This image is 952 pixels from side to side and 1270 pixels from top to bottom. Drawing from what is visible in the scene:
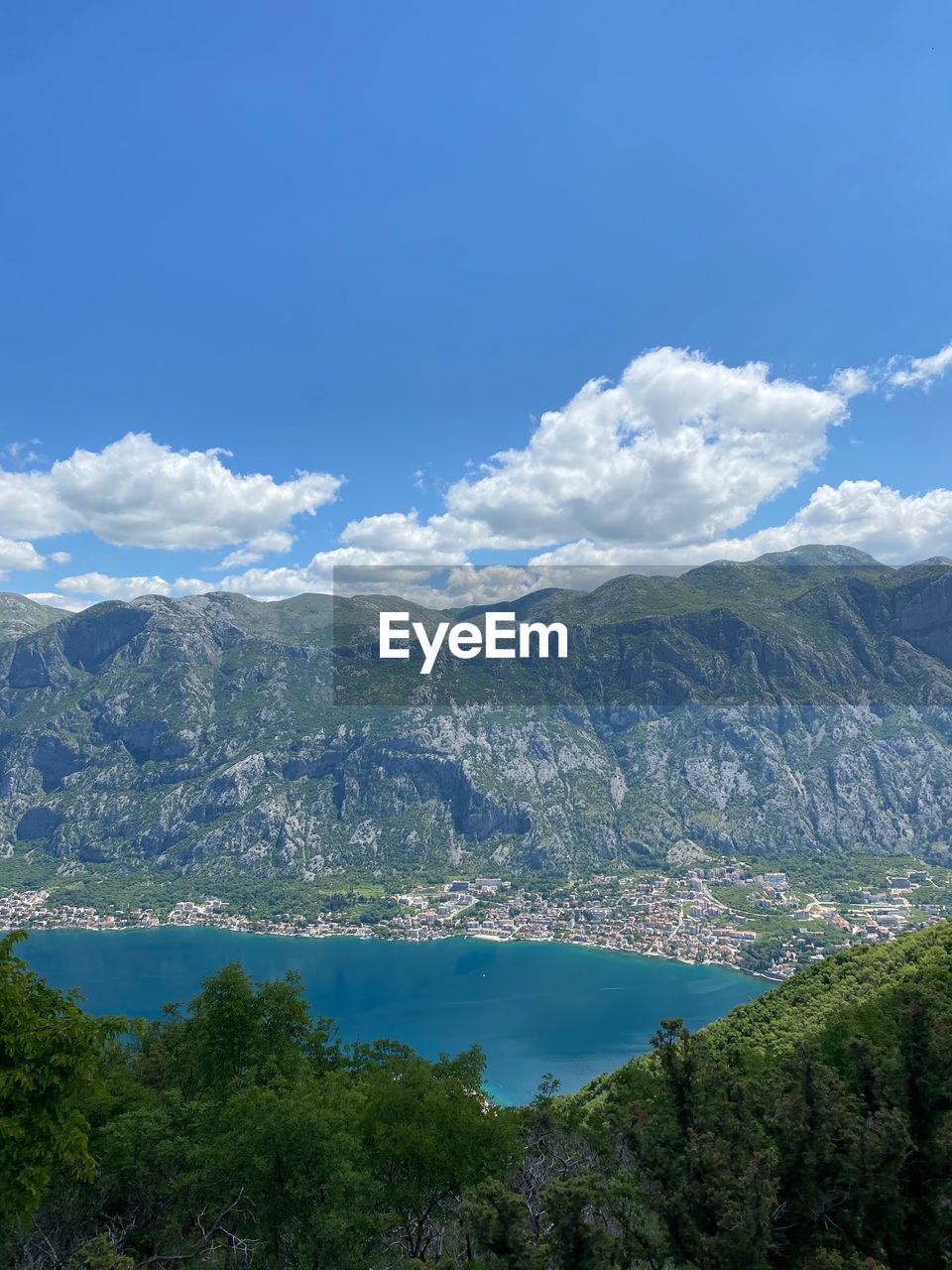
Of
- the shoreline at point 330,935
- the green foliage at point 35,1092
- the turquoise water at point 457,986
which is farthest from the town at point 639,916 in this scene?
the green foliage at point 35,1092

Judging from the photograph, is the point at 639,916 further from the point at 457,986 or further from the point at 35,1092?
the point at 35,1092

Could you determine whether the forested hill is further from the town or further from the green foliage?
the town

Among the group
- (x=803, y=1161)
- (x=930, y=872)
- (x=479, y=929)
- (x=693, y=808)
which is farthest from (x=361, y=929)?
(x=803, y=1161)

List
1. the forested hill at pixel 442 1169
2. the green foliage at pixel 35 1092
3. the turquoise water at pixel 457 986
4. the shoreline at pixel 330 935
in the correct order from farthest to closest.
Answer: the shoreline at pixel 330 935 → the turquoise water at pixel 457 986 → the forested hill at pixel 442 1169 → the green foliage at pixel 35 1092

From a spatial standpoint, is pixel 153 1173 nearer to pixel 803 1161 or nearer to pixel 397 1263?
pixel 397 1263

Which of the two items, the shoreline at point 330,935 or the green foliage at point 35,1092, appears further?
the shoreline at point 330,935

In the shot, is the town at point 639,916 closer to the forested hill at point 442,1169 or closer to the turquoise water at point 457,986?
the turquoise water at point 457,986

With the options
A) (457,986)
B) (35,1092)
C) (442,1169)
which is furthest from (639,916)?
(35,1092)
